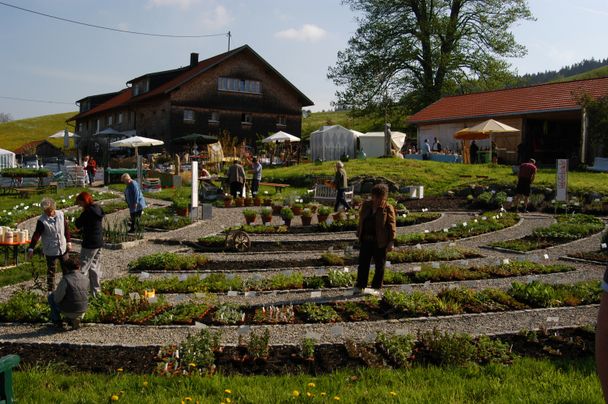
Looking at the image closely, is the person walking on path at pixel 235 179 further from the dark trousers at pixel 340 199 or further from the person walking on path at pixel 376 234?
the person walking on path at pixel 376 234

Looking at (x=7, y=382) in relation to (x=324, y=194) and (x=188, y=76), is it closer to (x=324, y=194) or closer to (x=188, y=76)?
(x=324, y=194)

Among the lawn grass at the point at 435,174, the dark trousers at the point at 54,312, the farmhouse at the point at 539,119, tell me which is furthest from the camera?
the farmhouse at the point at 539,119

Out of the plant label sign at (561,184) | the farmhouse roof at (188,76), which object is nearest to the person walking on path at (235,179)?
the plant label sign at (561,184)

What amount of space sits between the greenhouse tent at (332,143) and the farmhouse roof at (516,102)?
5.06 meters

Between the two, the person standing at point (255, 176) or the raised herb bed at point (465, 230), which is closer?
the raised herb bed at point (465, 230)

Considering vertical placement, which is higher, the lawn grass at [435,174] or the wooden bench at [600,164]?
the wooden bench at [600,164]

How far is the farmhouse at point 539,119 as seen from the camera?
32281mm

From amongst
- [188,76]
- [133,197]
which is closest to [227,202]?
[133,197]

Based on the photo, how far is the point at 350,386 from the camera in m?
5.56

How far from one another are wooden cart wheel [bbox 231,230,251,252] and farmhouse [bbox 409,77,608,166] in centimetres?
2117

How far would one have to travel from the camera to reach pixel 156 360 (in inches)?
254

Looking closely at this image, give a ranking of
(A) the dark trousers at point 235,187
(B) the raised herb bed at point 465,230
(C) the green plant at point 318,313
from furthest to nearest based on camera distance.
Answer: (A) the dark trousers at point 235,187 → (B) the raised herb bed at point 465,230 → (C) the green plant at point 318,313

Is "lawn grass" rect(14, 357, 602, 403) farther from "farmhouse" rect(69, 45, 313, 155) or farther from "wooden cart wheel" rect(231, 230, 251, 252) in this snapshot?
"farmhouse" rect(69, 45, 313, 155)

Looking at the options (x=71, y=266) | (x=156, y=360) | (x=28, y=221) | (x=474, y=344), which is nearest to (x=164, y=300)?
(x=71, y=266)
